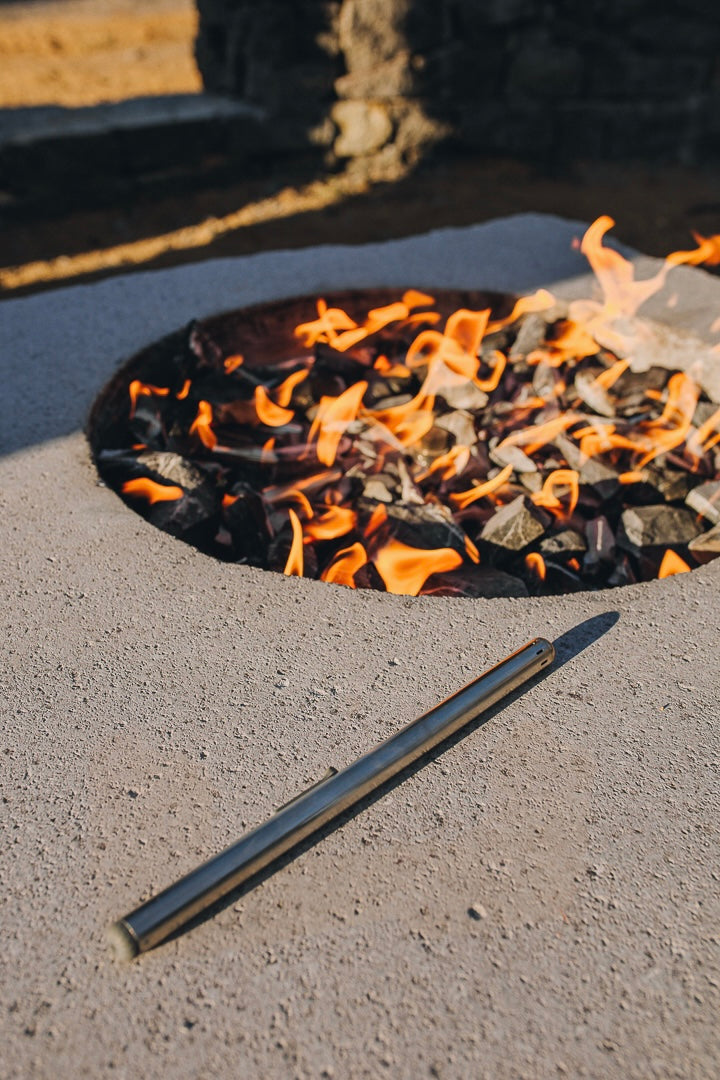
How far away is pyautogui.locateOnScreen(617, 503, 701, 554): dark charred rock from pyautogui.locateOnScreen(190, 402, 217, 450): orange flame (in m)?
1.12

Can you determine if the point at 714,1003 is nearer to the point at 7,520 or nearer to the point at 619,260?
the point at 7,520

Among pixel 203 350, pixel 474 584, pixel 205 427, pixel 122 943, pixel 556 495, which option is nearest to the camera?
→ pixel 122 943

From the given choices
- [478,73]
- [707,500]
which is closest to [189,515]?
[707,500]

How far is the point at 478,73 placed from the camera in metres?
6.27

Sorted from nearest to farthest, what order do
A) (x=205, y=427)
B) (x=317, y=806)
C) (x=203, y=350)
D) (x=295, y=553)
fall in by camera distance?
(x=317, y=806), (x=295, y=553), (x=205, y=427), (x=203, y=350)

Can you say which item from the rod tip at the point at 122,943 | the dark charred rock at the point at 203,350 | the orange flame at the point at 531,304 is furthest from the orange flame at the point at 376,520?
the rod tip at the point at 122,943

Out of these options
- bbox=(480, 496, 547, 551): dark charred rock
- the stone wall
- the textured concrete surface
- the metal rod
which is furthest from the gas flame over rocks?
the stone wall

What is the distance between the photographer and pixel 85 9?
14.0m

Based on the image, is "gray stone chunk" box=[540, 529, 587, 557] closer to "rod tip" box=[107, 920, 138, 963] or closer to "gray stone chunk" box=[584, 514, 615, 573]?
"gray stone chunk" box=[584, 514, 615, 573]

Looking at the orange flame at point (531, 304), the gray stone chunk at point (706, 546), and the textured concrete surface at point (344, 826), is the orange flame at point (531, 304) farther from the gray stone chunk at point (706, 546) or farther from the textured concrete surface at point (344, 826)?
the textured concrete surface at point (344, 826)

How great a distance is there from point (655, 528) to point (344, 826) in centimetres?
120

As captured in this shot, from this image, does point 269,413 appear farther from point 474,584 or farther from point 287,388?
point 474,584

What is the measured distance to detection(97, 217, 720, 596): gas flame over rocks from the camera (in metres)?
2.03

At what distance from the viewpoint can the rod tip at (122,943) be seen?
3.48 ft
